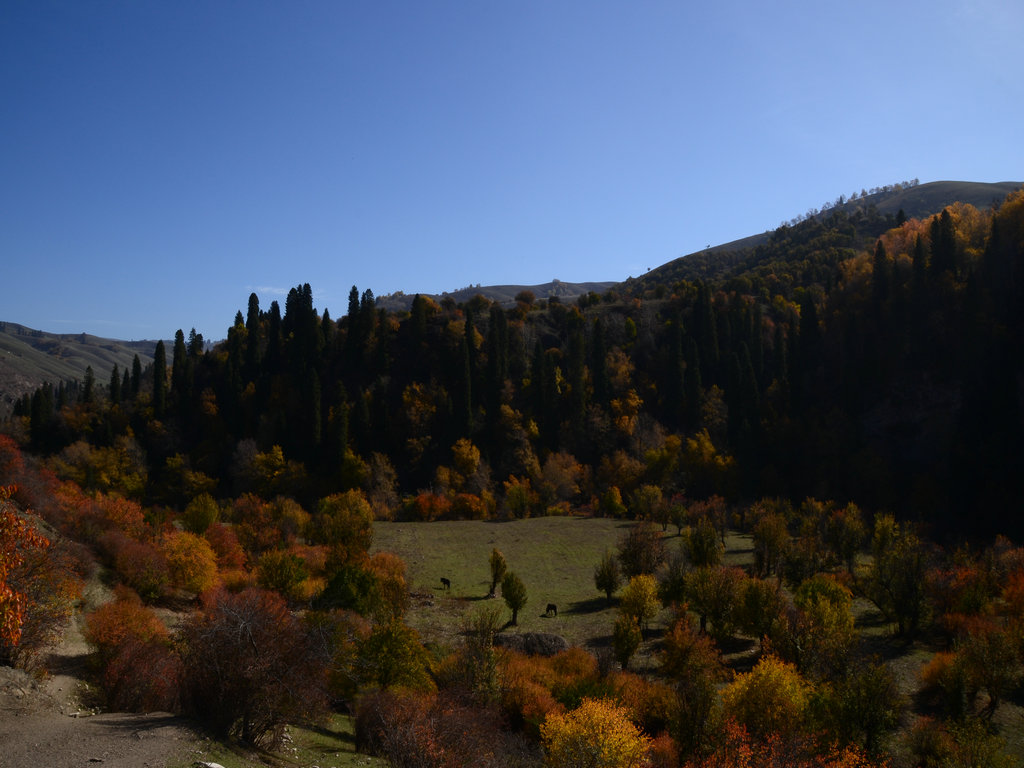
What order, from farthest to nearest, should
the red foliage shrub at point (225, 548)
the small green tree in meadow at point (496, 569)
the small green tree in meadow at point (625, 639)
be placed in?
the small green tree in meadow at point (496, 569), the red foliage shrub at point (225, 548), the small green tree in meadow at point (625, 639)

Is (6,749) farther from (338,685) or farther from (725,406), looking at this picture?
(725,406)

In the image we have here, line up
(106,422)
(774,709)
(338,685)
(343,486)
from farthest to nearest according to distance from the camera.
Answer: (106,422)
(343,486)
(338,685)
(774,709)

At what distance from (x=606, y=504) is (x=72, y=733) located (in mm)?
69047

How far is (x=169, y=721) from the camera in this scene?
63.5 ft

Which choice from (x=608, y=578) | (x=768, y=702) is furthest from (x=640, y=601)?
(x=768, y=702)

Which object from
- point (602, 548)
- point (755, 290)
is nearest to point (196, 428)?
point (602, 548)

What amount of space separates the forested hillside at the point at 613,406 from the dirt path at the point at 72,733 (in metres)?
61.8

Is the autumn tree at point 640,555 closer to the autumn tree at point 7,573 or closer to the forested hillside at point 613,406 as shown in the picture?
the forested hillside at point 613,406

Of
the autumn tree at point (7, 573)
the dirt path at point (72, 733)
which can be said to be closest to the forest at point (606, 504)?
the autumn tree at point (7, 573)

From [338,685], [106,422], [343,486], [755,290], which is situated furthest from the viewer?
[755,290]

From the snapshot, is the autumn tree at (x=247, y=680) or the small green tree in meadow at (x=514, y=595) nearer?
the autumn tree at (x=247, y=680)

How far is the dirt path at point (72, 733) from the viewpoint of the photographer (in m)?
15.8

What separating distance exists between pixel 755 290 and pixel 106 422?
131 m

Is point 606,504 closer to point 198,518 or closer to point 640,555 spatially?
point 640,555
